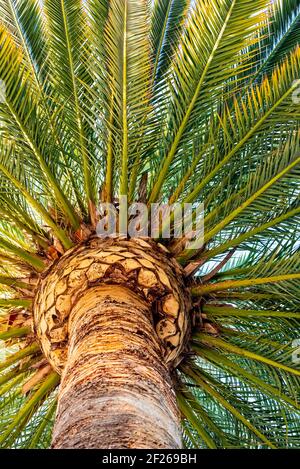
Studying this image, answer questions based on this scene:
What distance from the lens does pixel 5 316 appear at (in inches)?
225

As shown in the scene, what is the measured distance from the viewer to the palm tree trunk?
2916 mm

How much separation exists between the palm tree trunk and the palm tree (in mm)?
154

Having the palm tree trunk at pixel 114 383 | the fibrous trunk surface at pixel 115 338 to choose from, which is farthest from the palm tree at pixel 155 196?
the palm tree trunk at pixel 114 383

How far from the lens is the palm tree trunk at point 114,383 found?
9.57 ft

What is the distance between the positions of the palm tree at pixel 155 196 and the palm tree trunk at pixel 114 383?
154 millimetres

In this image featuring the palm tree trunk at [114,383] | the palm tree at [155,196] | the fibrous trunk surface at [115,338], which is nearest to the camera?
the palm tree trunk at [114,383]

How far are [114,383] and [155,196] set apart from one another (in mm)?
2563

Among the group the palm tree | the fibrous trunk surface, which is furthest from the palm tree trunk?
the palm tree

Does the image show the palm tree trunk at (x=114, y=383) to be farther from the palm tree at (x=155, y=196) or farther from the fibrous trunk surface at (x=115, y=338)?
the palm tree at (x=155, y=196)

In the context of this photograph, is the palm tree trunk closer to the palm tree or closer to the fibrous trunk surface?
the fibrous trunk surface
